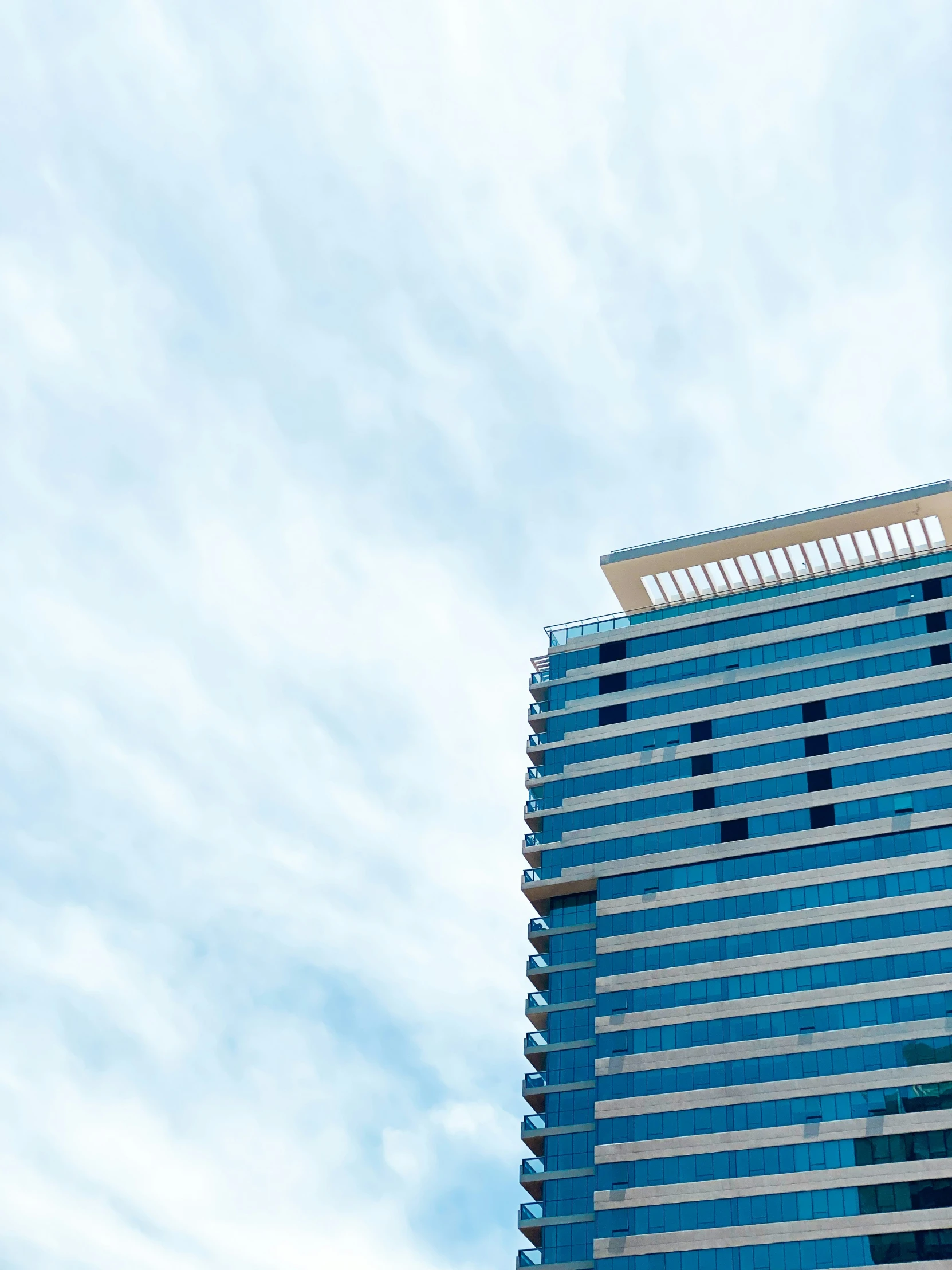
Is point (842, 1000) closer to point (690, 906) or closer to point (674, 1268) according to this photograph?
point (690, 906)

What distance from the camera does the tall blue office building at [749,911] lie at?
293ft

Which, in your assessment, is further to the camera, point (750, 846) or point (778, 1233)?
point (750, 846)

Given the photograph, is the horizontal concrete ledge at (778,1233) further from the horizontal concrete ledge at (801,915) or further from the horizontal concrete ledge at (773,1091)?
the horizontal concrete ledge at (801,915)

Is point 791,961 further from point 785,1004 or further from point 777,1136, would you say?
point 777,1136

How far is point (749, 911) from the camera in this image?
99.4 meters

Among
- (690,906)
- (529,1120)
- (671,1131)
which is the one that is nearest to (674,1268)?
(671,1131)

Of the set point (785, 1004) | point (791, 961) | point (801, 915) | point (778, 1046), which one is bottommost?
point (778, 1046)

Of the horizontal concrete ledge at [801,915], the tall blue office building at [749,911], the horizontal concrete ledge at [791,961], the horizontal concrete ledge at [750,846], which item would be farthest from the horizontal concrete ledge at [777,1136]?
the horizontal concrete ledge at [750,846]

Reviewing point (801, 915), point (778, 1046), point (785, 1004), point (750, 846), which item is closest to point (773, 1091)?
point (778, 1046)

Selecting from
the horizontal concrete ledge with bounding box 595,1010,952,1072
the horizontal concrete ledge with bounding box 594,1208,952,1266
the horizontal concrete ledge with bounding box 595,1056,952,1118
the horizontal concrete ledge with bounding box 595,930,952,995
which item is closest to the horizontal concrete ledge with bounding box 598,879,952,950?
the horizontal concrete ledge with bounding box 595,930,952,995

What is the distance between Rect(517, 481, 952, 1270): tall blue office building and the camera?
89.4m

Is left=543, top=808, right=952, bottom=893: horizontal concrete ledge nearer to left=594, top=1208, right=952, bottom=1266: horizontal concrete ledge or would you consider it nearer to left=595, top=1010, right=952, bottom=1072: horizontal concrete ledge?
left=595, top=1010, right=952, bottom=1072: horizontal concrete ledge

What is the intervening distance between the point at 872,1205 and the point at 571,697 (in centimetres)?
4143

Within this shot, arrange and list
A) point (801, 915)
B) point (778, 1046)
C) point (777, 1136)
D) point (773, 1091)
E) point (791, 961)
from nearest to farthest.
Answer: point (777, 1136) → point (773, 1091) → point (778, 1046) → point (791, 961) → point (801, 915)
